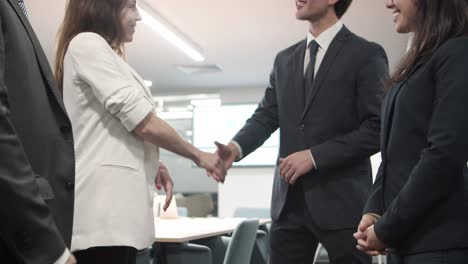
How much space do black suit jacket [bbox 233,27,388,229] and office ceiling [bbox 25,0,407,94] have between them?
10.9 feet

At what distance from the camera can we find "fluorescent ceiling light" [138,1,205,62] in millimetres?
5022

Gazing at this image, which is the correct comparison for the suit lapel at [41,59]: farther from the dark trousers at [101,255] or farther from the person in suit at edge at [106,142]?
the dark trousers at [101,255]

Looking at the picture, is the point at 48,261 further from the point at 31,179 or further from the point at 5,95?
the point at 5,95

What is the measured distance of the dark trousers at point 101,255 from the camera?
1531 millimetres

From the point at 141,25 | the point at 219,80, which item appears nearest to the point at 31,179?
the point at 141,25

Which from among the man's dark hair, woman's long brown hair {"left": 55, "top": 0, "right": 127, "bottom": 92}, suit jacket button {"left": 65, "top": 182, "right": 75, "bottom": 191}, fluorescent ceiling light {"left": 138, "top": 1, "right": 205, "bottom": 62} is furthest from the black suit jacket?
fluorescent ceiling light {"left": 138, "top": 1, "right": 205, "bottom": 62}

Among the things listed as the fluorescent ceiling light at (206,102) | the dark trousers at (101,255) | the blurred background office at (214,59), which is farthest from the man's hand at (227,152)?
the fluorescent ceiling light at (206,102)

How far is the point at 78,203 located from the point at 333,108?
90 centimetres

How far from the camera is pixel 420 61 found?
1.38m

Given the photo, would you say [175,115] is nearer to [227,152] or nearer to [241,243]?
[241,243]

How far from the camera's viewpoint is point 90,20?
5.66ft

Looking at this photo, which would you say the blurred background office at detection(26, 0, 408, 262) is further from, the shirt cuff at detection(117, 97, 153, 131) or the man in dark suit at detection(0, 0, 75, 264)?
the man in dark suit at detection(0, 0, 75, 264)

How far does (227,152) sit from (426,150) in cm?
100

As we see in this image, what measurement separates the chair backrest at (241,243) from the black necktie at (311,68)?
4.68ft
